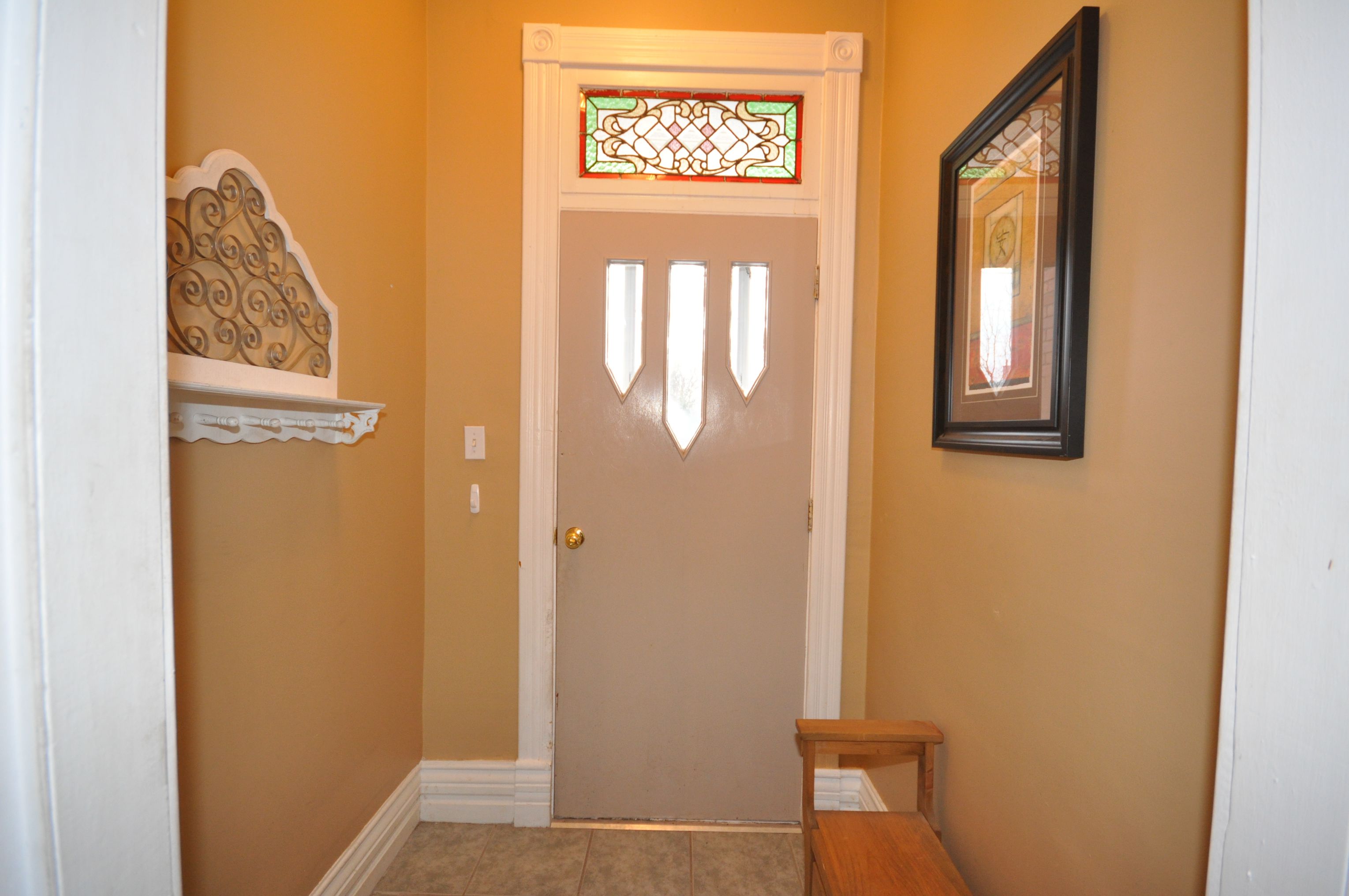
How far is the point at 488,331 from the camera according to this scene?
212 cm

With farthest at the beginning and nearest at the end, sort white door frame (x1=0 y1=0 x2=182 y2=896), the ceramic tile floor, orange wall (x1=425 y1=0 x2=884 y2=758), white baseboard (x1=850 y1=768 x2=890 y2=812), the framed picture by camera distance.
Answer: orange wall (x1=425 y1=0 x2=884 y2=758)
white baseboard (x1=850 y1=768 x2=890 y2=812)
the ceramic tile floor
the framed picture
white door frame (x1=0 y1=0 x2=182 y2=896)

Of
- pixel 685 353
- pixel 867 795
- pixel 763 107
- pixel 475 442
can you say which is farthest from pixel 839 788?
pixel 763 107

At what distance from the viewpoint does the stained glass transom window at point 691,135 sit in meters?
2.11

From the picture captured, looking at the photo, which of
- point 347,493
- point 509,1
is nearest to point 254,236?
point 347,493

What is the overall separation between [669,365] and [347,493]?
3.40 feet

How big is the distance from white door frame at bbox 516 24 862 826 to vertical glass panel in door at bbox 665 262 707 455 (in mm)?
237

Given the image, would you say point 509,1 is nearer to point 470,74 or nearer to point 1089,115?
point 470,74

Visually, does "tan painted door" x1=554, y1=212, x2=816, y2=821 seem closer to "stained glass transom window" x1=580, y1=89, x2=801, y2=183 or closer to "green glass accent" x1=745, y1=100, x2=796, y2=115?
"stained glass transom window" x1=580, y1=89, x2=801, y2=183

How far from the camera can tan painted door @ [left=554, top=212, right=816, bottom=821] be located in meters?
2.10

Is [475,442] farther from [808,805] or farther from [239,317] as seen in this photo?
[808,805]

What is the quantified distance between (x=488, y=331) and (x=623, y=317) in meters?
0.46

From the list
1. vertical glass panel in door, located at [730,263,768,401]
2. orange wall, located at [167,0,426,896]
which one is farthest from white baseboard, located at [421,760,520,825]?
vertical glass panel in door, located at [730,263,768,401]

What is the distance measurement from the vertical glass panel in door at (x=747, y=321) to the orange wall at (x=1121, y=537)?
733 mm

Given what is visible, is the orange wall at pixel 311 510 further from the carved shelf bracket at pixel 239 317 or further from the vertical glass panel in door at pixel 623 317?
the vertical glass panel in door at pixel 623 317
